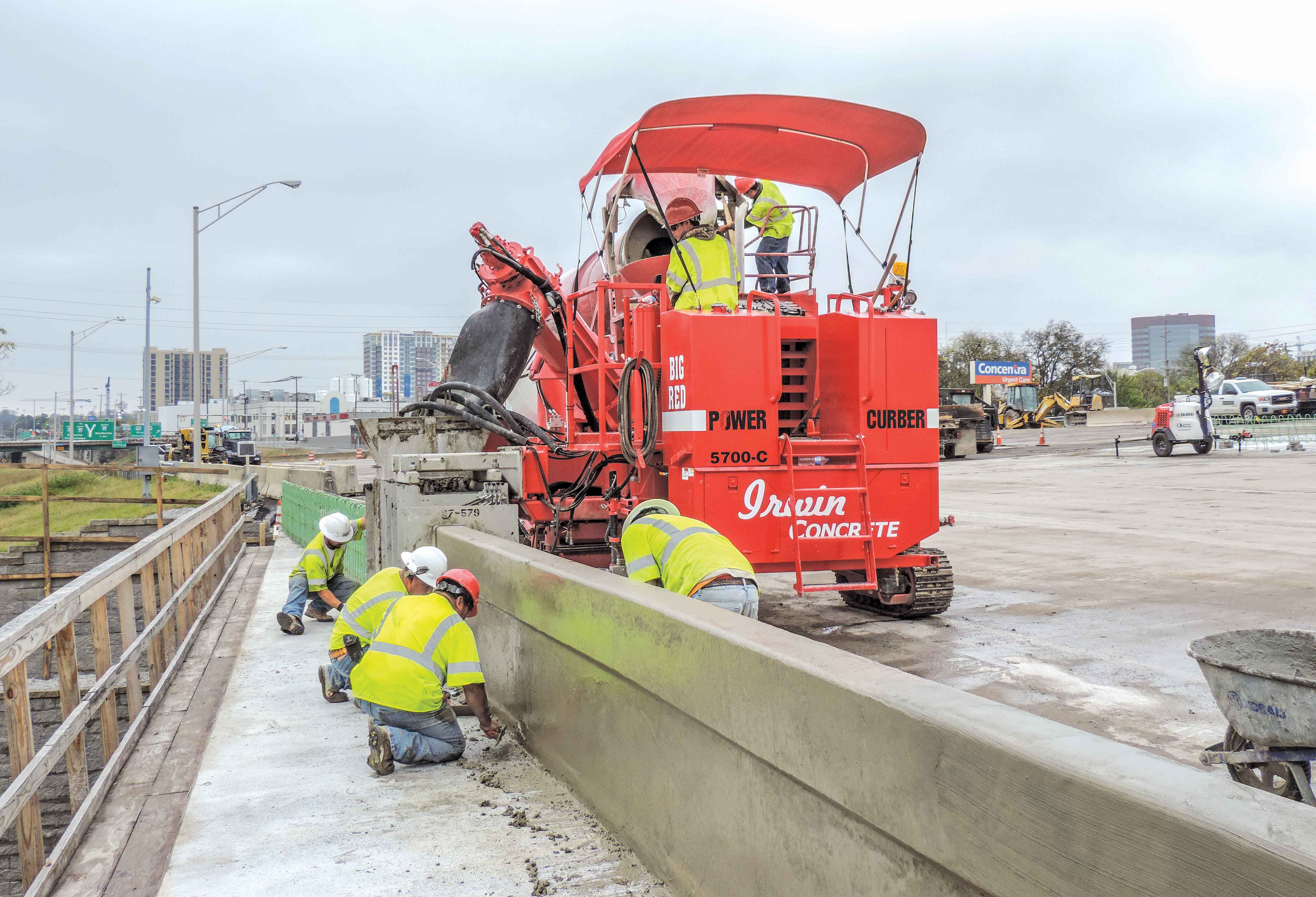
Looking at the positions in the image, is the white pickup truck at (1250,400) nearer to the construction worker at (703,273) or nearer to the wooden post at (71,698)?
the construction worker at (703,273)

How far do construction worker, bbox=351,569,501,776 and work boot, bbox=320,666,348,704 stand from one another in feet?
4.60

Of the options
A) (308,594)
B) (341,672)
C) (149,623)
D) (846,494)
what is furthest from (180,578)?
(846,494)

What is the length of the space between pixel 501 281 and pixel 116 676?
221 inches

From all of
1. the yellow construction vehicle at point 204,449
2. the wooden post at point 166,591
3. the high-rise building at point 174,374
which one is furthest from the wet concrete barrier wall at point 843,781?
the high-rise building at point 174,374

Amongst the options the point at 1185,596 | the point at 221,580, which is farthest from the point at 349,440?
the point at 1185,596

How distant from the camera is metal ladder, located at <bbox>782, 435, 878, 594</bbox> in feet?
23.2

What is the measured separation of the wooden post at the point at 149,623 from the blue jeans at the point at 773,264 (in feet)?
17.8

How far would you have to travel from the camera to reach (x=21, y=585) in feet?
54.5

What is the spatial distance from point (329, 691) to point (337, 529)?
269 cm

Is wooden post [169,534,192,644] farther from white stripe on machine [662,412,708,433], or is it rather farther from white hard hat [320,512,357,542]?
white stripe on machine [662,412,708,433]

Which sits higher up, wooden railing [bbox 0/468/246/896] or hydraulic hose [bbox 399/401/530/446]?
hydraulic hose [bbox 399/401/530/446]

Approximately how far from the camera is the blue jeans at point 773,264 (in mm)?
9109

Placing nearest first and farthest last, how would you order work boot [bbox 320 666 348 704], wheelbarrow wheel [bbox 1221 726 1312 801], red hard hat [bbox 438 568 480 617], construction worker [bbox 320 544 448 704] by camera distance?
1. wheelbarrow wheel [bbox 1221 726 1312 801]
2. red hard hat [bbox 438 568 480 617]
3. construction worker [bbox 320 544 448 704]
4. work boot [bbox 320 666 348 704]

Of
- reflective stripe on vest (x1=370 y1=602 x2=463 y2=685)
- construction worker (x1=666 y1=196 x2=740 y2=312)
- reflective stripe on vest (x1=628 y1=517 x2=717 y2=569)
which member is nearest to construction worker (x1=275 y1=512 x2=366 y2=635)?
construction worker (x1=666 y1=196 x2=740 y2=312)
